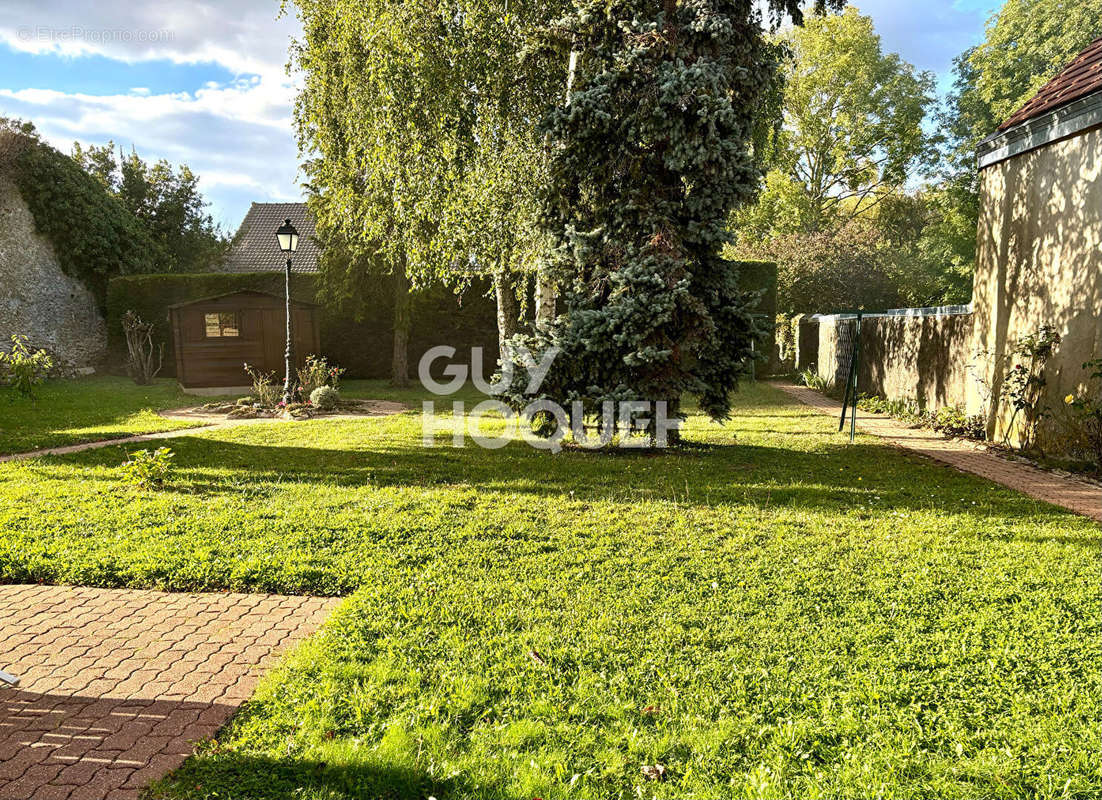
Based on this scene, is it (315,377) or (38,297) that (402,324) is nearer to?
(315,377)

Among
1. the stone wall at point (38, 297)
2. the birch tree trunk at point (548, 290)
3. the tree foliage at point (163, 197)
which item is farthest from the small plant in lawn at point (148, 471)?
the tree foliage at point (163, 197)

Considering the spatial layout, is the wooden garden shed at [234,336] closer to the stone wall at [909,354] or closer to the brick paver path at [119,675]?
the stone wall at [909,354]

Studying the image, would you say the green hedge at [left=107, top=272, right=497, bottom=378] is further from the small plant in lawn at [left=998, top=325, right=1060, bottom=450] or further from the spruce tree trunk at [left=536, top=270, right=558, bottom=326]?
the small plant in lawn at [left=998, top=325, right=1060, bottom=450]

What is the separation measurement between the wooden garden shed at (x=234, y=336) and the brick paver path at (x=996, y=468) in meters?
12.8

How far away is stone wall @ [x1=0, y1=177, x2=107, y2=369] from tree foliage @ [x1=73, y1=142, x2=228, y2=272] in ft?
16.7

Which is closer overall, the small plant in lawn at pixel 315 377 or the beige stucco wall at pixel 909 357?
the beige stucco wall at pixel 909 357

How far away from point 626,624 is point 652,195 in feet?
19.6

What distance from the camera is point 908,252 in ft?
93.7

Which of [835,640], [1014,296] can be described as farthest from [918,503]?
[1014,296]

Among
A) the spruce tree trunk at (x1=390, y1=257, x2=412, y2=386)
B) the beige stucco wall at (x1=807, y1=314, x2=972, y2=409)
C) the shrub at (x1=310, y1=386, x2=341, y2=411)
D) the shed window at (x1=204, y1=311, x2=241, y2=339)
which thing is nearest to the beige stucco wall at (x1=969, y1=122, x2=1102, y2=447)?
the beige stucco wall at (x1=807, y1=314, x2=972, y2=409)

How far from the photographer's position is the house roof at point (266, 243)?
26.5 metres

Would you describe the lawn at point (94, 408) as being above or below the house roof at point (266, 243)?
below

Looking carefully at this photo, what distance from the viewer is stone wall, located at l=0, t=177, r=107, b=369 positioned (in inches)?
739

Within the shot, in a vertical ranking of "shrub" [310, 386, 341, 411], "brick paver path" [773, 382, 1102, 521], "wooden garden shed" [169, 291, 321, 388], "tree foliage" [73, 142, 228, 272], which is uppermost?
"tree foliage" [73, 142, 228, 272]
